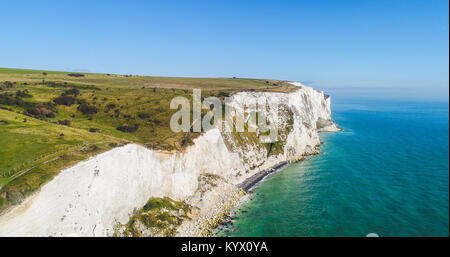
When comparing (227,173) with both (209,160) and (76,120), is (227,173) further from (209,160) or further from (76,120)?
(76,120)

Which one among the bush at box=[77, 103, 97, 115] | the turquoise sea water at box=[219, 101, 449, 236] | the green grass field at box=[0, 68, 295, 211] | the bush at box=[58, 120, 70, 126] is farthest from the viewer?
the bush at box=[77, 103, 97, 115]

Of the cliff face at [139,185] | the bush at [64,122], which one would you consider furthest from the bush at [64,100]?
the cliff face at [139,185]

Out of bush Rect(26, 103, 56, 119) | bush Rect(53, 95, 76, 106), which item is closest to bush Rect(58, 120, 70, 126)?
bush Rect(26, 103, 56, 119)

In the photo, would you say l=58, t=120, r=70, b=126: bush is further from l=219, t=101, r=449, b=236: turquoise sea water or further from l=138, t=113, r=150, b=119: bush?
l=219, t=101, r=449, b=236: turquoise sea water

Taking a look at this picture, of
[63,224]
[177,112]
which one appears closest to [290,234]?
[63,224]

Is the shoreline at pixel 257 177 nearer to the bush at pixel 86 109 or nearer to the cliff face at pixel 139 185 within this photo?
the cliff face at pixel 139 185

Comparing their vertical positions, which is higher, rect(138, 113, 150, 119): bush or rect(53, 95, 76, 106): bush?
rect(53, 95, 76, 106): bush

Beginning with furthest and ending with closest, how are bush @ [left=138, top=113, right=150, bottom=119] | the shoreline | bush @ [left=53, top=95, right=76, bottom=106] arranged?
bush @ [left=53, top=95, right=76, bottom=106], bush @ [left=138, top=113, right=150, bottom=119], the shoreline

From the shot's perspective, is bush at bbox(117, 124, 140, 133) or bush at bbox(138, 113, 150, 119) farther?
bush at bbox(138, 113, 150, 119)
